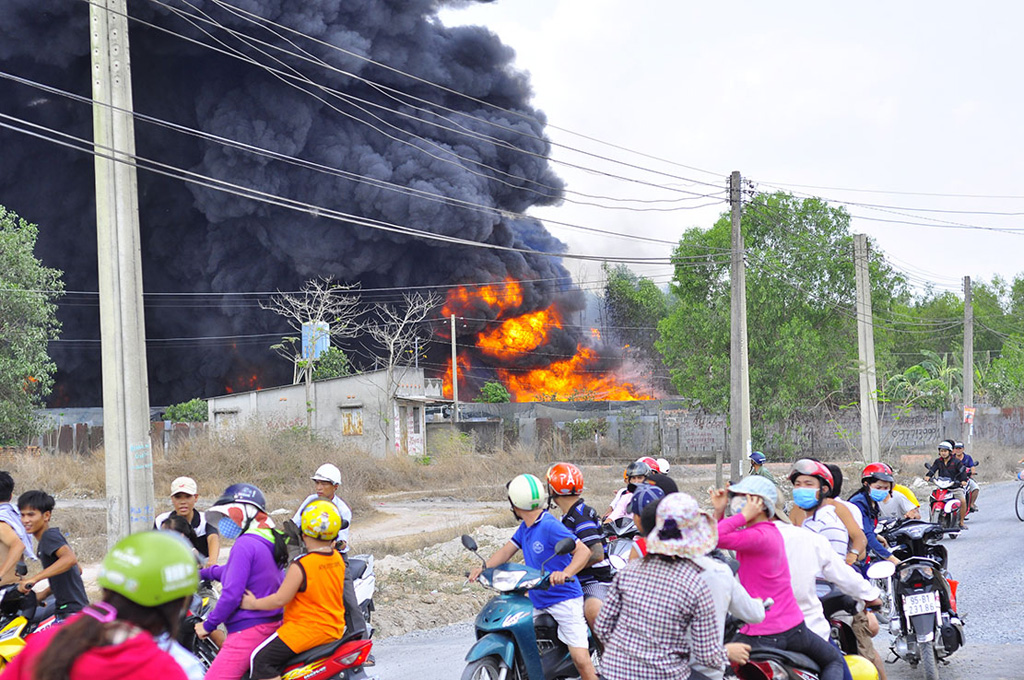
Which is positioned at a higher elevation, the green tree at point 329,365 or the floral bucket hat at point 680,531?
the floral bucket hat at point 680,531

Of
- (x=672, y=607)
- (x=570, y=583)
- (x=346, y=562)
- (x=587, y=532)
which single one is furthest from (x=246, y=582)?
(x=672, y=607)

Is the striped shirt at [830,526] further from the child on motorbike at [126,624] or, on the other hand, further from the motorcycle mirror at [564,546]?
the child on motorbike at [126,624]

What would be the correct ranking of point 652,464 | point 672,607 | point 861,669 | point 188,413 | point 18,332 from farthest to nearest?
point 188,413
point 18,332
point 652,464
point 861,669
point 672,607

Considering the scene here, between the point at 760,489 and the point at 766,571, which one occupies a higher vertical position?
the point at 760,489

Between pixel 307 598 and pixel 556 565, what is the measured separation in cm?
162

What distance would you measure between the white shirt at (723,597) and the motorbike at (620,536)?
2976mm

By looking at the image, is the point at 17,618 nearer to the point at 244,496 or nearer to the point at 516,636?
the point at 244,496

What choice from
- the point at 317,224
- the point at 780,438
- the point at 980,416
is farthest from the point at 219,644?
the point at 317,224

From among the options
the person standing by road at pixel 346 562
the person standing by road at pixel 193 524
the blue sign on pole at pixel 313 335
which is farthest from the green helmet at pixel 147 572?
the blue sign on pole at pixel 313 335

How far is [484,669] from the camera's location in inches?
213

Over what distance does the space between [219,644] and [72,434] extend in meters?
35.1

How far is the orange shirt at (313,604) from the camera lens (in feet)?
15.6

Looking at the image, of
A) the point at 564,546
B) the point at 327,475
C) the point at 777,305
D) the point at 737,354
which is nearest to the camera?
A: the point at 564,546

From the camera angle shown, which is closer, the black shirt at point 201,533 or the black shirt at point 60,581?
the black shirt at point 60,581
